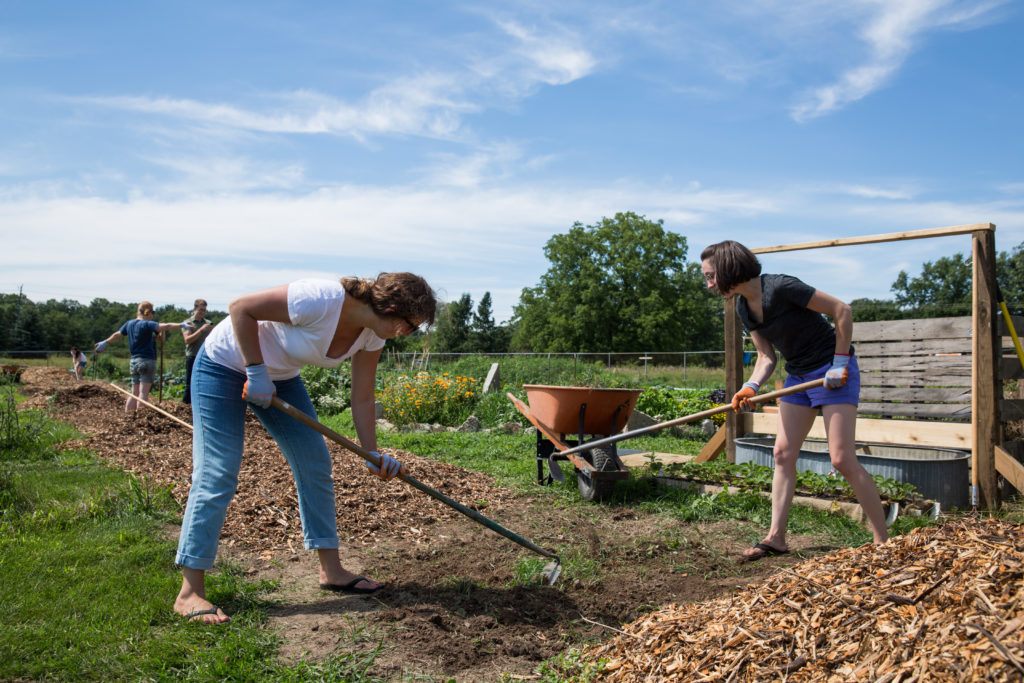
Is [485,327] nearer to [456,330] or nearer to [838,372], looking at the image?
[456,330]

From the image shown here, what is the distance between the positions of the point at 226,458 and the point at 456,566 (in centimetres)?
129

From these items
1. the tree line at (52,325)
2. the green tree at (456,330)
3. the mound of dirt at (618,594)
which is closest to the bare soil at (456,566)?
the mound of dirt at (618,594)

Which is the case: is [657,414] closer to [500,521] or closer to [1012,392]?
[1012,392]

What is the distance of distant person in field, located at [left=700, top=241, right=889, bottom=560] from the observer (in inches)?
132

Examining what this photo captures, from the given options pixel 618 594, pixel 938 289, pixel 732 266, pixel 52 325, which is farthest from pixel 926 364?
pixel 938 289

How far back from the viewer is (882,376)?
6.55 meters

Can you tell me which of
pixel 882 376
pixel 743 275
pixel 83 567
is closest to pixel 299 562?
pixel 83 567

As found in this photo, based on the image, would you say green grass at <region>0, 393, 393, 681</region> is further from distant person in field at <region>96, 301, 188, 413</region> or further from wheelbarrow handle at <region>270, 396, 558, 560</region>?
distant person in field at <region>96, 301, 188, 413</region>

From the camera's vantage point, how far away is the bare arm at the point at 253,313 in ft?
8.92

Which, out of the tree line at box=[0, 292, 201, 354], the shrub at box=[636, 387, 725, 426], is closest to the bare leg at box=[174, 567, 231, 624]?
the shrub at box=[636, 387, 725, 426]

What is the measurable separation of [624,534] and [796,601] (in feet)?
6.09

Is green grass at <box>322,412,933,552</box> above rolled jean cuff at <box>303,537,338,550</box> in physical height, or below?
below

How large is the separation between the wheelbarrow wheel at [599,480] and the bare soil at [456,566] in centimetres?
14

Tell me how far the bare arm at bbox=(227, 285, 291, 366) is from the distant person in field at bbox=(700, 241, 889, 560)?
6.88 feet
